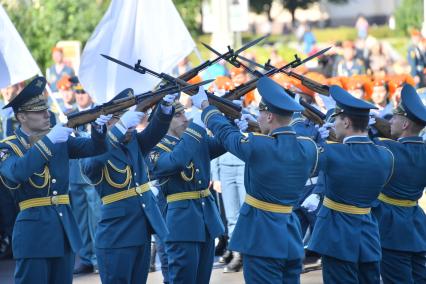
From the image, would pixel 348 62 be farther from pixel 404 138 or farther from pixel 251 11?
pixel 251 11

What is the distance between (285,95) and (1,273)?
5005 millimetres

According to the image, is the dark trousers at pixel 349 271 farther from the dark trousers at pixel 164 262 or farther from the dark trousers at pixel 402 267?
the dark trousers at pixel 164 262

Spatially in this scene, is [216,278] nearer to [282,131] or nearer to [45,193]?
[45,193]

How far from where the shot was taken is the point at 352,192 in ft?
27.7

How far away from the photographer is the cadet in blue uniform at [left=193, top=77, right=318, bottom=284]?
316 inches

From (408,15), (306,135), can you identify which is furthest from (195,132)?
(408,15)

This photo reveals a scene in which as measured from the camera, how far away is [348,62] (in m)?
19.7

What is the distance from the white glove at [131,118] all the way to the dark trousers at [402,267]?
2.23 m

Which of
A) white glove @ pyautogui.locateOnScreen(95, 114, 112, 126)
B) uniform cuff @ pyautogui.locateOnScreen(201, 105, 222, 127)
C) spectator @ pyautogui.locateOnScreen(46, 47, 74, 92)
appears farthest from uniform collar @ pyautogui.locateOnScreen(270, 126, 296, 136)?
spectator @ pyautogui.locateOnScreen(46, 47, 74, 92)

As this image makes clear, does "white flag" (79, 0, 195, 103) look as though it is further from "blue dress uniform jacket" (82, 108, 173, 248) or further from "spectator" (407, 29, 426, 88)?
"spectator" (407, 29, 426, 88)

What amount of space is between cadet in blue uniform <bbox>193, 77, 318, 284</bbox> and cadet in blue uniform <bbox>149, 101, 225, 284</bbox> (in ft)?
3.05

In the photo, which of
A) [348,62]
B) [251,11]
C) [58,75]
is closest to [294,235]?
[58,75]

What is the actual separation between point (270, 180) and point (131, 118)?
1.18 m

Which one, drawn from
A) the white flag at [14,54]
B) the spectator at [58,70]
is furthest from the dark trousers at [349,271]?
the spectator at [58,70]
